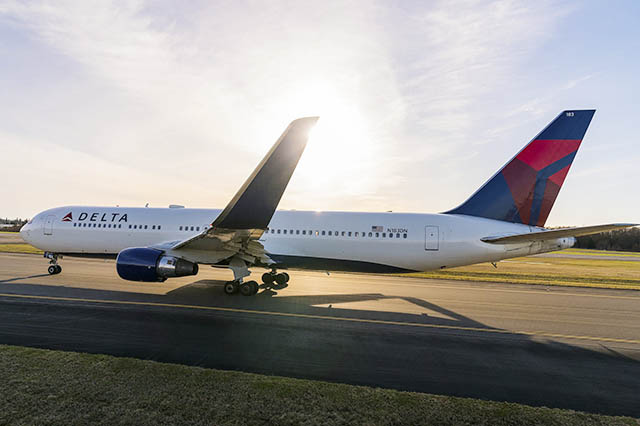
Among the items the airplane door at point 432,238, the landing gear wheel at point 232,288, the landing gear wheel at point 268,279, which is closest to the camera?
the landing gear wheel at point 232,288

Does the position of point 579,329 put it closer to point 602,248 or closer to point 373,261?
point 373,261

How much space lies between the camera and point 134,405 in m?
4.49

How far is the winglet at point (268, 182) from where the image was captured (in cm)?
877

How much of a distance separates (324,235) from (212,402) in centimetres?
1083

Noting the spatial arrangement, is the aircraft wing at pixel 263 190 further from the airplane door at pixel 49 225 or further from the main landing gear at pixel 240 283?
the airplane door at pixel 49 225

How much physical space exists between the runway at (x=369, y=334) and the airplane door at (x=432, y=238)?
204 cm

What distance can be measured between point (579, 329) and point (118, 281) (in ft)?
56.5

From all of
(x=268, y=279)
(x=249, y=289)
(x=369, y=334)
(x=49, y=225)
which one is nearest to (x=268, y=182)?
(x=369, y=334)

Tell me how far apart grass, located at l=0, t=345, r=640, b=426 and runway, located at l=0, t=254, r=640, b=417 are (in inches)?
20.2

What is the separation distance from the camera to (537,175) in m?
13.9

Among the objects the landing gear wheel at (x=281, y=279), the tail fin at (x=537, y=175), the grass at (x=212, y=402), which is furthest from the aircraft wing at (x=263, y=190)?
the tail fin at (x=537, y=175)

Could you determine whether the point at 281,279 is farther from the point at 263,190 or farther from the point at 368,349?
the point at 368,349

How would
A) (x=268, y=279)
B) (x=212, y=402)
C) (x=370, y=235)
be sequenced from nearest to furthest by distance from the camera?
(x=212, y=402) < (x=370, y=235) < (x=268, y=279)

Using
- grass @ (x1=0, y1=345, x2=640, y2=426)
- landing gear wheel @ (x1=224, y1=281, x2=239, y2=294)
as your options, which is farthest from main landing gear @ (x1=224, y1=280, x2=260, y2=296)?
grass @ (x1=0, y1=345, x2=640, y2=426)
